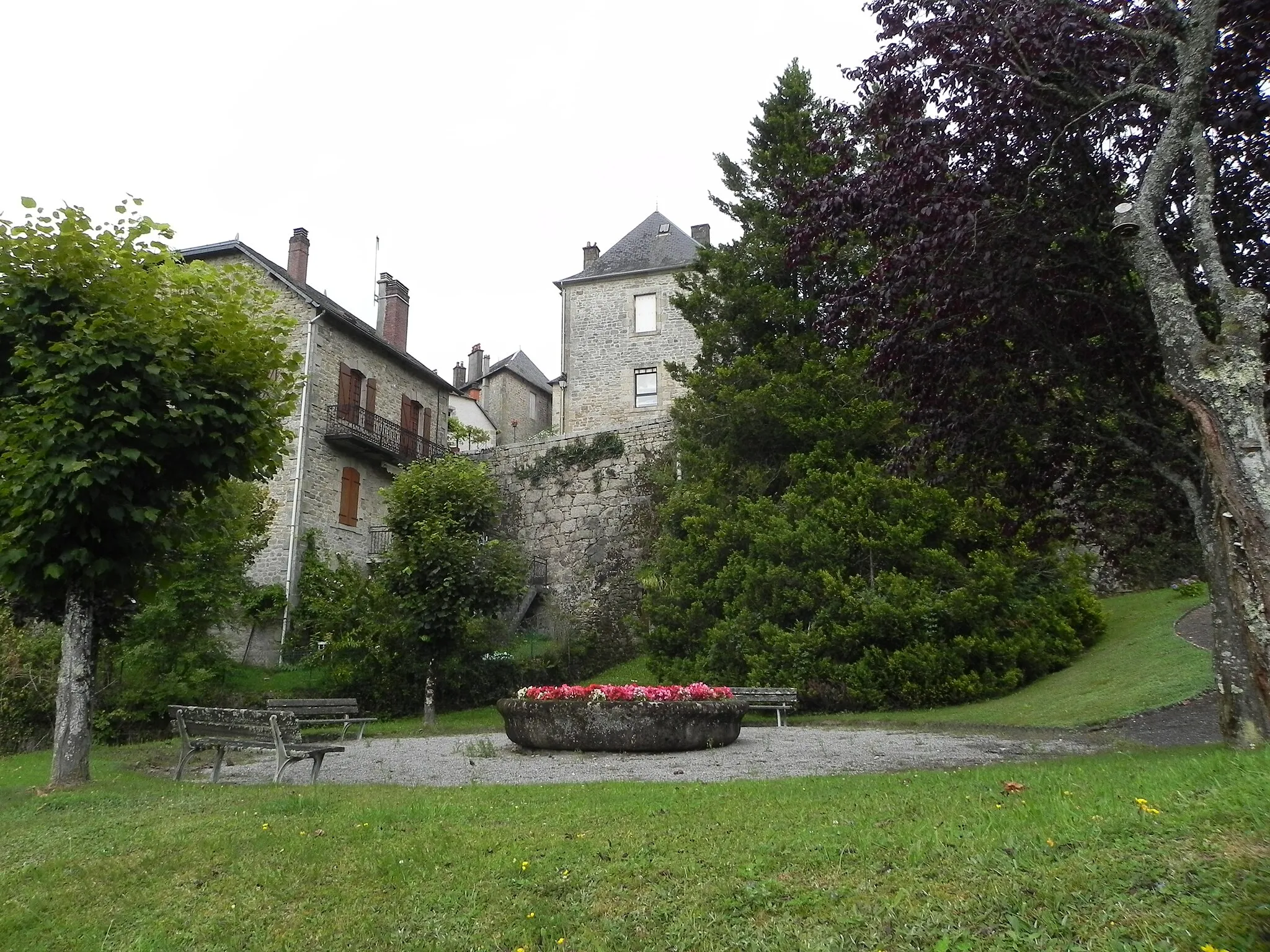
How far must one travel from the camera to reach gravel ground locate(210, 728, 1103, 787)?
9.04 m

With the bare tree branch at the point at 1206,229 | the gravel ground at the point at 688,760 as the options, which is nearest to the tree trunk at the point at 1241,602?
the bare tree branch at the point at 1206,229

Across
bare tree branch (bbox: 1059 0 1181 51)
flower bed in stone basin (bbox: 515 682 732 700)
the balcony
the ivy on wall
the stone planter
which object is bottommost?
the stone planter

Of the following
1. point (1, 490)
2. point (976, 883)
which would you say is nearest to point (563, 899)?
point (976, 883)

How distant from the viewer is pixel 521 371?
4450cm

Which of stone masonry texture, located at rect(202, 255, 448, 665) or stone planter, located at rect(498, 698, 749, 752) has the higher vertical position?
stone masonry texture, located at rect(202, 255, 448, 665)

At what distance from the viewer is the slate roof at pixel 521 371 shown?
42.4 meters

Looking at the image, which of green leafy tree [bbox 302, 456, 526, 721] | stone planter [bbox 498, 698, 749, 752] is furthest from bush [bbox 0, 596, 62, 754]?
stone planter [bbox 498, 698, 749, 752]

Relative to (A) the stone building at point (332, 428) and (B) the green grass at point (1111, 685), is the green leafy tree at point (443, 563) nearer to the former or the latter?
(A) the stone building at point (332, 428)

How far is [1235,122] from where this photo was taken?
26.3 feet

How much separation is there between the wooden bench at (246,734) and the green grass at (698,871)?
78.4 inches

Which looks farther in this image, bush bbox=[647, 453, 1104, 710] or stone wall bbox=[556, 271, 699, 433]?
stone wall bbox=[556, 271, 699, 433]

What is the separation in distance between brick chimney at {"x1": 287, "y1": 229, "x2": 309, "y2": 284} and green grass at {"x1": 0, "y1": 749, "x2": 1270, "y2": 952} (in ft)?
74.1

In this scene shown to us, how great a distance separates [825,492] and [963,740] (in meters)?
6.47

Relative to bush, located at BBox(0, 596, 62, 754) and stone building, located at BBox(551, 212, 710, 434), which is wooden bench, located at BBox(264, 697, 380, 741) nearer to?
bush, located at BBox(0, 596, 62, 754)
